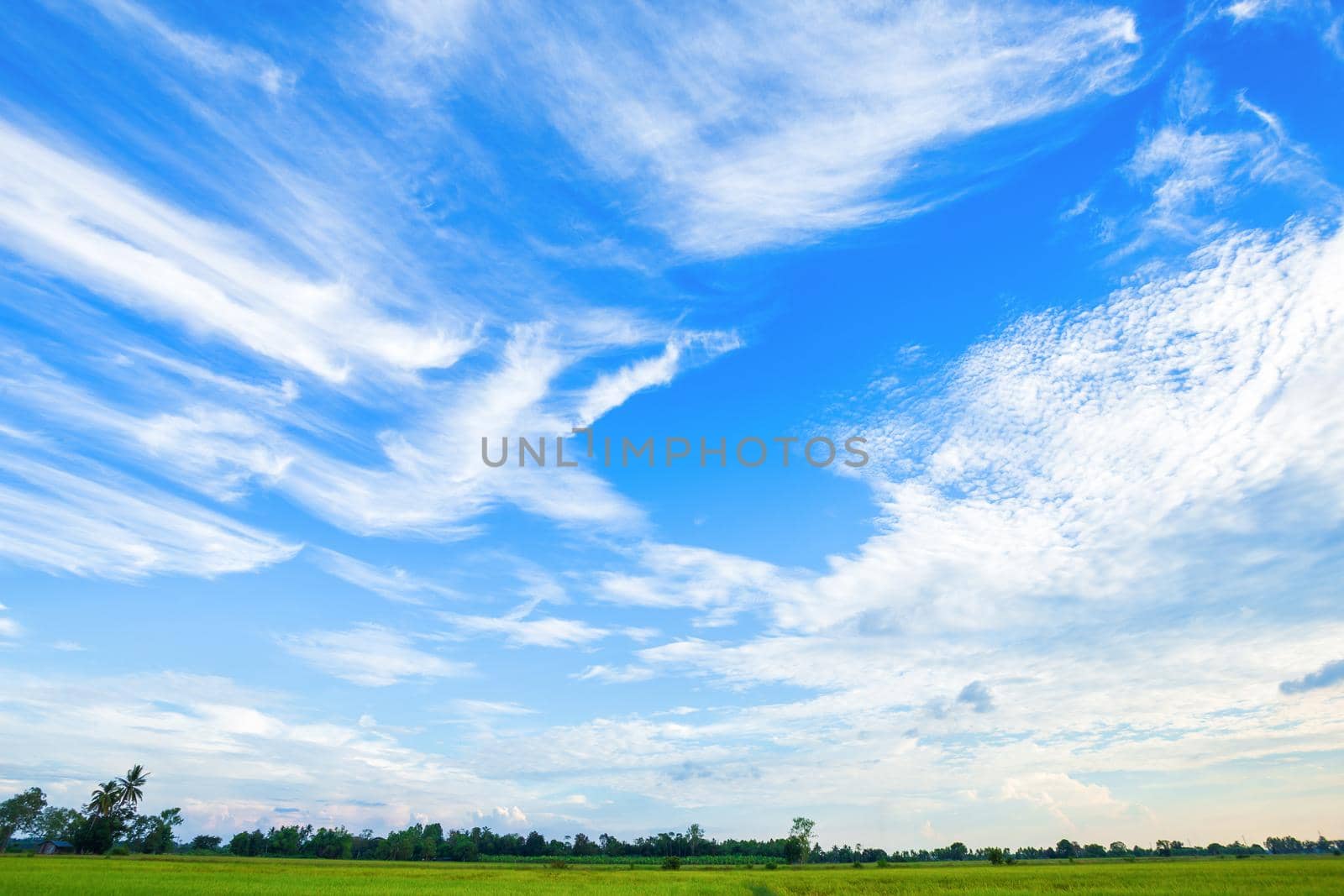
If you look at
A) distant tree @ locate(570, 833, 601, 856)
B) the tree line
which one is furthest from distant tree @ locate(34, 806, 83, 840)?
distant tree @ locate(570, 833, 601, 856)

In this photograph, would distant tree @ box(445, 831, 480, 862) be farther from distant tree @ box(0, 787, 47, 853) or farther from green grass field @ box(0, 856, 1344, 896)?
green grass field @ box(0, 856, 1344, 896)

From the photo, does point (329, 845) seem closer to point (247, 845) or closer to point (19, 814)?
point (247, 845)

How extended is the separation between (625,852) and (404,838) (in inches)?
2187

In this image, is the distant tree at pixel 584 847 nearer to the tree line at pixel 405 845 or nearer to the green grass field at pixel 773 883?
the tree line at pixel 405 845

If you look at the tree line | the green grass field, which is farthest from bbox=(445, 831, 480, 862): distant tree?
the green grass field

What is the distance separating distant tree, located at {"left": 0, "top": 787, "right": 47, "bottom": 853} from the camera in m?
142

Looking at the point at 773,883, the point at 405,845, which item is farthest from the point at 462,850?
the point at 773,883

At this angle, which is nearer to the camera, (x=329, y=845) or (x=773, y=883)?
(x=773, y=883)

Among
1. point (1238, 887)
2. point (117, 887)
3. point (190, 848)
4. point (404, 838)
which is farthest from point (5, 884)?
point (190, 848)

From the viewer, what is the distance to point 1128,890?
136 feet

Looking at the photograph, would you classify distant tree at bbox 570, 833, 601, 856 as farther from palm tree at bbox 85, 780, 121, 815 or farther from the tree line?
palm tree at bbox 85, 780, 121, 815

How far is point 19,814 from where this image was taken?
14288 cm

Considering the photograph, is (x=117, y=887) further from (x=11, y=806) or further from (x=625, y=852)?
(x=625, y=852)

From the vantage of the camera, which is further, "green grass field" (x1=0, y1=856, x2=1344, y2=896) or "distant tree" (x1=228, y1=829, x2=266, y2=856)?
"distant tree" (x1=228, y1=829, x2=266, y2=856)
